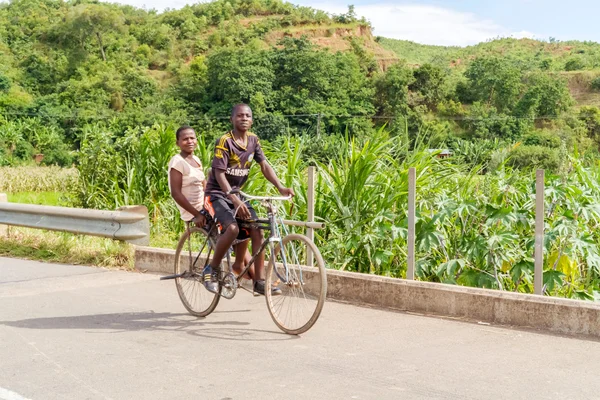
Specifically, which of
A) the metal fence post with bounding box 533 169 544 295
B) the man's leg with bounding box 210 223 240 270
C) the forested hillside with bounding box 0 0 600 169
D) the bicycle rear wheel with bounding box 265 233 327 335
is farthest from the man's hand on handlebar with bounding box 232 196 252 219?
the forested hillside with bounding box 0 0 600 169

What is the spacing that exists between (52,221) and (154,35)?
166 m

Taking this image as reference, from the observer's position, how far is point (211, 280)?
22.6ft

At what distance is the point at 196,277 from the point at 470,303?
252cm

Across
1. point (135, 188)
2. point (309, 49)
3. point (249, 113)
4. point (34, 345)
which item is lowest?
point (34, 345)

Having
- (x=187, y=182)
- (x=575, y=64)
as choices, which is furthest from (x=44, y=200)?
(x=575, y=64)

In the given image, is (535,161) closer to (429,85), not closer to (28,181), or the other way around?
(28,181)

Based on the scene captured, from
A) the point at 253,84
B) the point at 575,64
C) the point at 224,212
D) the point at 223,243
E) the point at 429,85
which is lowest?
the point at 223,243

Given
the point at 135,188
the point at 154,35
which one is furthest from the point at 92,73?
the point at 135,188

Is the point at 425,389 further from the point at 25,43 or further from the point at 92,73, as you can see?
the point at 25,43

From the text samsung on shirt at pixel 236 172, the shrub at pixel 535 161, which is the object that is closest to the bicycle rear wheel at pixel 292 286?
the text samsung on shirt at pixel 236 172

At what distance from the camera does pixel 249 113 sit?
22.0 feet

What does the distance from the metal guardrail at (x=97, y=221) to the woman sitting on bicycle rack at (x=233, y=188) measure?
3.21 m

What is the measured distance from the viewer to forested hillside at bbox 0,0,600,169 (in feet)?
398

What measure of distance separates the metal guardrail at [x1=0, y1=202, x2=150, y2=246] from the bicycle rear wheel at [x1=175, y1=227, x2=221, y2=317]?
2.44m
